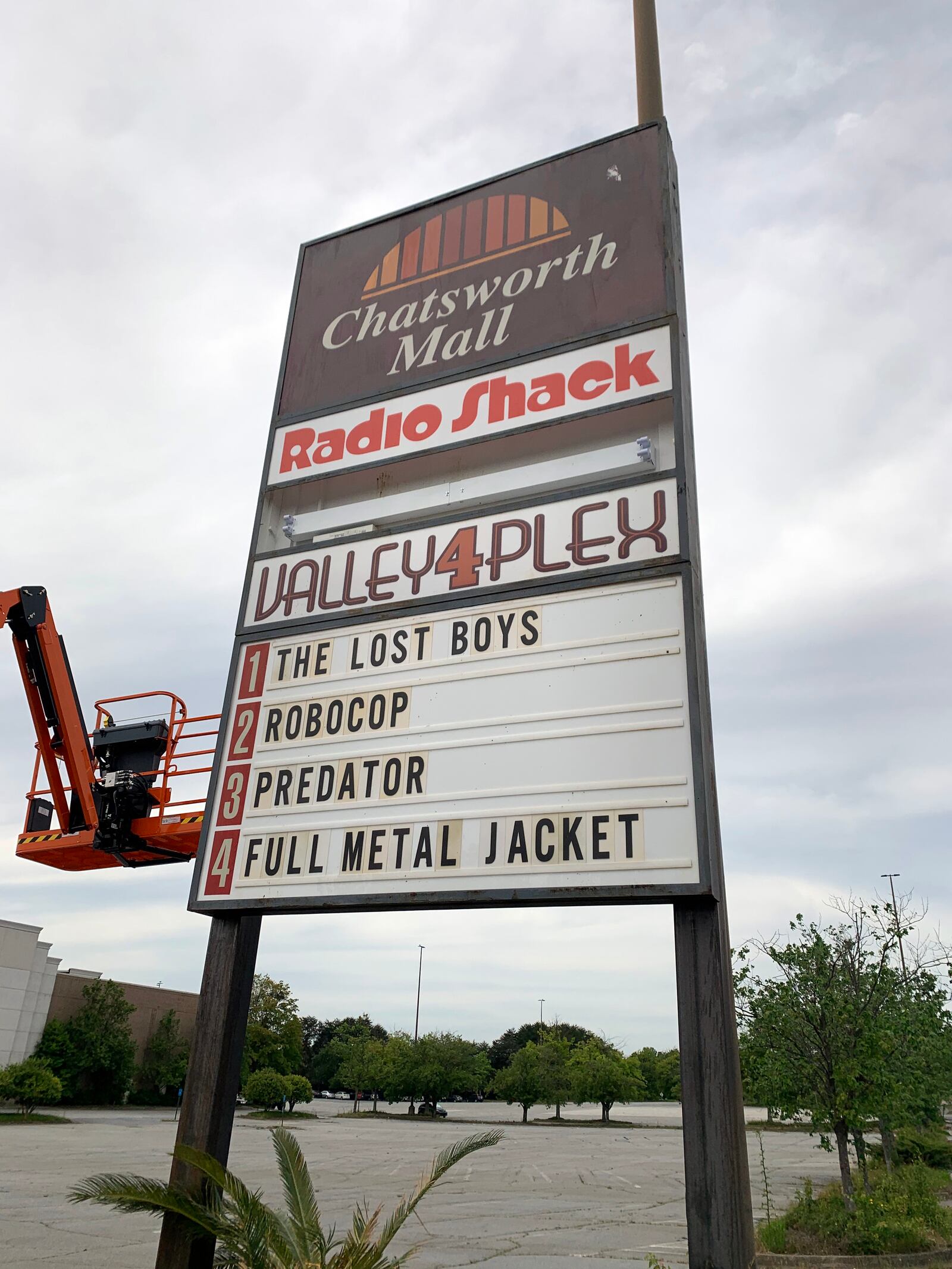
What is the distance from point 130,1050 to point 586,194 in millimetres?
50356

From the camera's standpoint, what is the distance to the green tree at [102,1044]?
1769 inches

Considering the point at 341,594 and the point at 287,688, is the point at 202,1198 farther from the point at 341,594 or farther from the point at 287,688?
the point at 341,594

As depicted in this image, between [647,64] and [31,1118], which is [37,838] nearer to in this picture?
[647,64]

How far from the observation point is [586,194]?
7.74 m

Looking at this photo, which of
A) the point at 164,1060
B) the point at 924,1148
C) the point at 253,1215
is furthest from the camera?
the point at 164,1060

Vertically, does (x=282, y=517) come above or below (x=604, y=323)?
below

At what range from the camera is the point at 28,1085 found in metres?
35.9

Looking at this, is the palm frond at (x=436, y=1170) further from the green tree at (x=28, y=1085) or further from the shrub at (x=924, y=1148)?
the green tree at (x=28, y=1085)

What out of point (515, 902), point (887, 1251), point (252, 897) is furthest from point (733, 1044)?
point (887, 1251)

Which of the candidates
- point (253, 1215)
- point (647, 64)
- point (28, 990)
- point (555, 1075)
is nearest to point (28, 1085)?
point (28, 990)

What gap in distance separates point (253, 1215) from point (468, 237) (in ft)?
24.9

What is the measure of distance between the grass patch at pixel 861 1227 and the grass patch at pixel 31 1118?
31.2 m

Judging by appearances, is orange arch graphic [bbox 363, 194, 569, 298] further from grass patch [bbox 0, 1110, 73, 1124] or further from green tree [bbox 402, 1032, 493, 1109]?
green tree [bbox 402, 1032, 493, 1109]

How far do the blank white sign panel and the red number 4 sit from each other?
0.82ft
